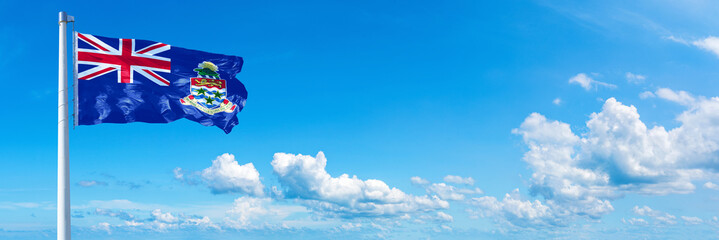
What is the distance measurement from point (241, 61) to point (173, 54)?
356 cm

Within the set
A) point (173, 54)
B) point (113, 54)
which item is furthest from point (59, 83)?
point (173, 54)

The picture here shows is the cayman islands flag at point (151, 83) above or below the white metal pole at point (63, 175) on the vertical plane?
above

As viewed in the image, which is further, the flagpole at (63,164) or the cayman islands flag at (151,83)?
the cayman islands flag at (151,83)

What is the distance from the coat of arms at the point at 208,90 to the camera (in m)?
32.2

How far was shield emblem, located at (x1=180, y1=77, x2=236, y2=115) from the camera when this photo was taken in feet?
105

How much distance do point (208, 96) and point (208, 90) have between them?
0.30m

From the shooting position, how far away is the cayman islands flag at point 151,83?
1134 inches

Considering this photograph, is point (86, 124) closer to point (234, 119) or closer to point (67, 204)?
point (67, 204)

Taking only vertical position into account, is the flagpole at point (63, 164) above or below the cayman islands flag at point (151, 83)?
below

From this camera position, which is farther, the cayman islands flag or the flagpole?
the cayman islands flag

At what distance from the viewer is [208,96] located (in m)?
32.4

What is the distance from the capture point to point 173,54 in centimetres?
3191

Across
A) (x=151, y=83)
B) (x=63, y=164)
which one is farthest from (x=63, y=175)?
(x=151, y=83)

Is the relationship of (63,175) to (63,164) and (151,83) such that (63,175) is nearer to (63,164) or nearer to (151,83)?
(63,164)
